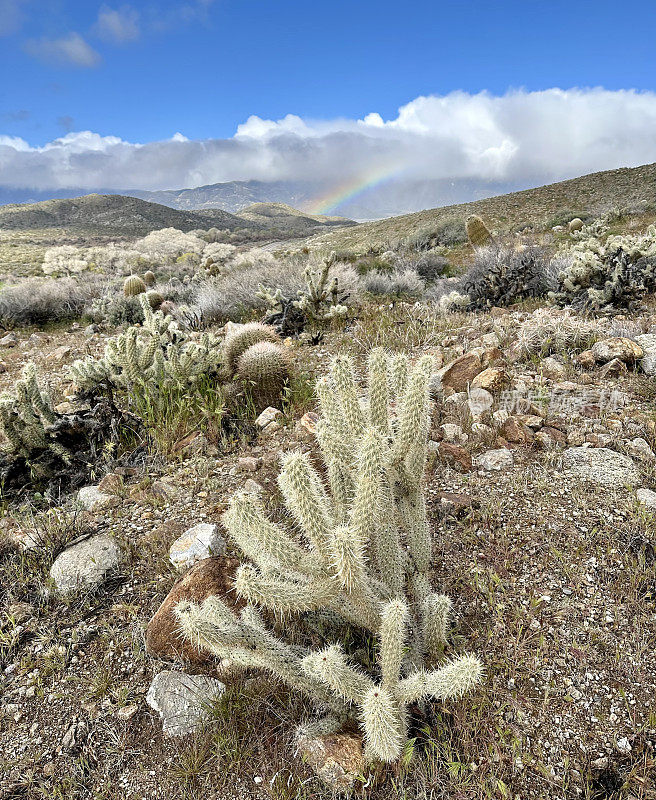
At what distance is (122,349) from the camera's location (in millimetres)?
4512

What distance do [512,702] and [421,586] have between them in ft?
1.81

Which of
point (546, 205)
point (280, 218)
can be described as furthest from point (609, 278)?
point (280, 218)

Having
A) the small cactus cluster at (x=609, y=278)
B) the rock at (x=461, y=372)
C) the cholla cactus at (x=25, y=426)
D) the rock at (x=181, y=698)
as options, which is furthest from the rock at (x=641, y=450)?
the cholla cactus at (x=25, y=426)

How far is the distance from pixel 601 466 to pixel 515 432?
2.02 feet

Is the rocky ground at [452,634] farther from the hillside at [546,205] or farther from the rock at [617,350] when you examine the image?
the hillside at [546,205]

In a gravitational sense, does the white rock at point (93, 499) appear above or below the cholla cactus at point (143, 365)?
below

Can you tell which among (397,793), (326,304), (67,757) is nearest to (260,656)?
(397,793)

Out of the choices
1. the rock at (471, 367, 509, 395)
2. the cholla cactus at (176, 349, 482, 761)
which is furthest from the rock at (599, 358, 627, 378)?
the cholla cactus at (176, 349, 482, 761)

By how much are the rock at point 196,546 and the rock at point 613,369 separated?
352cm

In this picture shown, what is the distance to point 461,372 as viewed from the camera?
4.33m

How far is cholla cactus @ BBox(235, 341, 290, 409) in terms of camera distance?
458 cm

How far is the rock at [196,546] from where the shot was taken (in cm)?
268

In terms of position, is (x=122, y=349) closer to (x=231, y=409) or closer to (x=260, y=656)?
(x=231, y=409)

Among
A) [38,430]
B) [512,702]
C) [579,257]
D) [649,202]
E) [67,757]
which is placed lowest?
[67,757]
